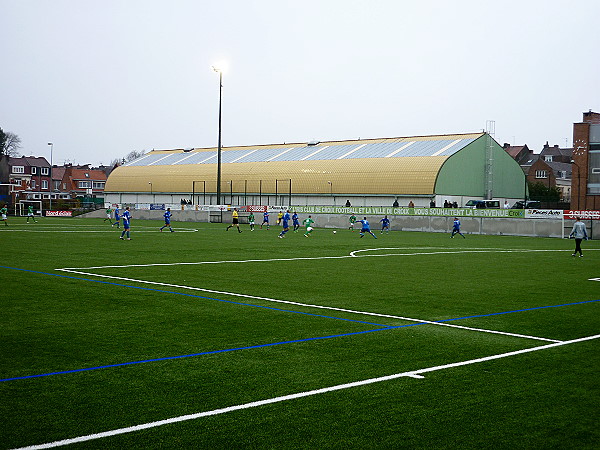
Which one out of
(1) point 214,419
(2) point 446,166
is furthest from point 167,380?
(2) point 446,166

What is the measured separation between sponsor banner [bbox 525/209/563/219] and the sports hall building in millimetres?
17788

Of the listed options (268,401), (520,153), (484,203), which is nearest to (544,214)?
(484,203)

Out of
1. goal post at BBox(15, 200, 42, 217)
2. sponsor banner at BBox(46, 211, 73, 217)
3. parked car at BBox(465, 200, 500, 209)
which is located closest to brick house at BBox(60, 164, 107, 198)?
goal post at BBox(15, 200, 42, 217)

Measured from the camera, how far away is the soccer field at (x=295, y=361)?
21.3ft

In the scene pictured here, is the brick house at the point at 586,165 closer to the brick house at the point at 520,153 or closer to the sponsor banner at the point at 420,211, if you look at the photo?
the sponsor banner at the point at 420,211

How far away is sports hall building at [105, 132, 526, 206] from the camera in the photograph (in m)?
71.6

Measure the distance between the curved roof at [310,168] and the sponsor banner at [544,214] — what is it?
1786 cm

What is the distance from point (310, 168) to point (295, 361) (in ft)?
237

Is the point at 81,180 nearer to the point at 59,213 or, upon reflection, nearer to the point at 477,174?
the point at 59,213

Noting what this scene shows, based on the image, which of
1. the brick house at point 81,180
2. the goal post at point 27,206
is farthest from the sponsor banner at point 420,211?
the brick house at point 81,180

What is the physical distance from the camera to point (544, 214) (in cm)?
5088

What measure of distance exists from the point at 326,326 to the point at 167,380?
4.33 m

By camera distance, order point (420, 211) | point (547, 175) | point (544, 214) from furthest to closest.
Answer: point (547, 175) < point (420, 211) < point (544, 214)

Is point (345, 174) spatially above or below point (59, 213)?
above
